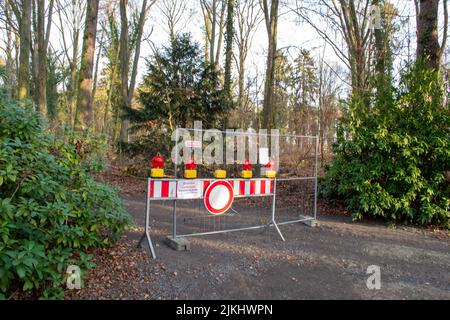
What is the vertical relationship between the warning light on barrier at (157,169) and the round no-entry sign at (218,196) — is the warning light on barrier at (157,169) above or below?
above

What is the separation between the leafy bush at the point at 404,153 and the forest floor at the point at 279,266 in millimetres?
605

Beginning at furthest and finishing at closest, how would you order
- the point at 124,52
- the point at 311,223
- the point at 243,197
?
the point at 124,52 < the point at 243,197 < the point at 311,223

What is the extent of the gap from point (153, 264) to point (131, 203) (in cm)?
508

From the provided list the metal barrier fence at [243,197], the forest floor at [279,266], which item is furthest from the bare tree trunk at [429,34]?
the forest floor at [279,266]

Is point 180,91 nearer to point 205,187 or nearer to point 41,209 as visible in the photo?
point 205,187

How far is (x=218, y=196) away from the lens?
18.6ft

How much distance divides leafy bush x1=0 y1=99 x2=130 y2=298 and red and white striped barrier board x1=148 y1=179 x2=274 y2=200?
67 cm

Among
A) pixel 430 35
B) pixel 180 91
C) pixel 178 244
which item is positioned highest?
pixel 430 35

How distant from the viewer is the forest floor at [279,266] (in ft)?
12.4

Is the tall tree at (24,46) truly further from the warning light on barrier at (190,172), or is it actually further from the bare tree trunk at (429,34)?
the bare tree trunk at (429,34)

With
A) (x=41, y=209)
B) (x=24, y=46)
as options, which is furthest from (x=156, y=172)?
(x=24, y=46)

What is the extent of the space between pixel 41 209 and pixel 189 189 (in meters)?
2.44

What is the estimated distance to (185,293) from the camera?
12.2 ft

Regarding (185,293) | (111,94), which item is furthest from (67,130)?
(111,94)
